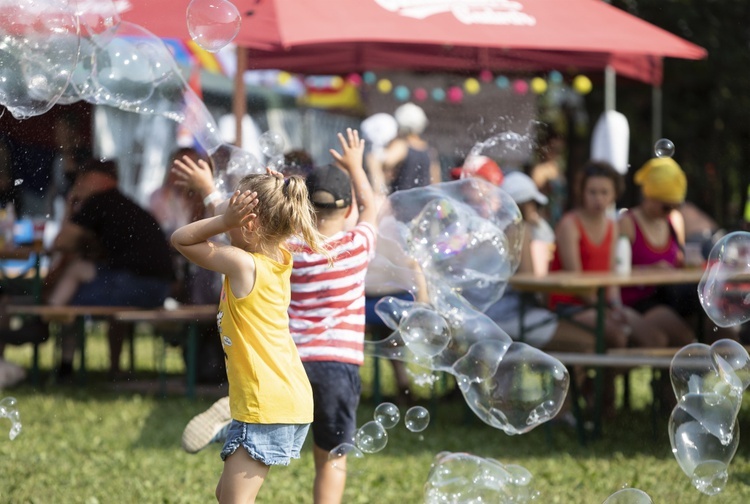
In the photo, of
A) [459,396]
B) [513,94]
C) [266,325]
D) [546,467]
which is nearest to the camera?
[266,325]

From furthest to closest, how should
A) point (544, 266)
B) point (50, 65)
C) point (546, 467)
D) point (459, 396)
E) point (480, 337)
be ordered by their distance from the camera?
point (459, 396)
point (544, 266)
point (546, 467)
point (480, 337)
point (50, 65)

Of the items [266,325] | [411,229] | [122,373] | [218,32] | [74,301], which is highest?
[218,32]

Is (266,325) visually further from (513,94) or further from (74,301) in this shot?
(513,94)

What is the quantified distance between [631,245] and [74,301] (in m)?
3.43

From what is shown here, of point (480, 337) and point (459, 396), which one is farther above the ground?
point (480, 337)

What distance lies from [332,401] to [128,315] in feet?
9.96

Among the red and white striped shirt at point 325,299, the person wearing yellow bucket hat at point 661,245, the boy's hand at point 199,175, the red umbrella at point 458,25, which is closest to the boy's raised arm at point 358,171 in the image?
the red and white striped shirt at point 325,299

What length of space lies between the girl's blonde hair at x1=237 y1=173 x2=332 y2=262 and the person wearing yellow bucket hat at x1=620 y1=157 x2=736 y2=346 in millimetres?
3385

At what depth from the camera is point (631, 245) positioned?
259 inches

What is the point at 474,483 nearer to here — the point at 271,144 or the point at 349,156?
the point at 349,156

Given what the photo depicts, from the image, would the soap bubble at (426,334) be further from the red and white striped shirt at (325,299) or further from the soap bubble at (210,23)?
the soap bubble at (210,23)

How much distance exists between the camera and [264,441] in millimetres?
3264

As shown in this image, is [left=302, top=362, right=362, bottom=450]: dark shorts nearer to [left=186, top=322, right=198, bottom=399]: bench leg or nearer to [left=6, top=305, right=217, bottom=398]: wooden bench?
[left=6, top=305, right=217, bottom=398]: wooden bench

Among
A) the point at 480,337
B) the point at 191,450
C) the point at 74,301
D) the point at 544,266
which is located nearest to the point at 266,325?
the point at 191,450
